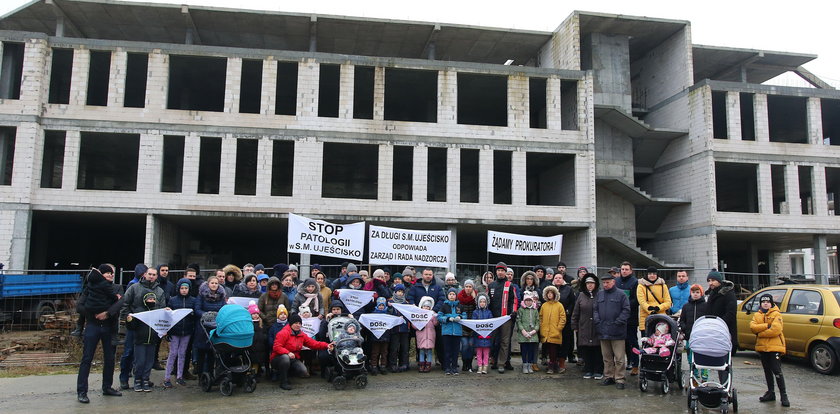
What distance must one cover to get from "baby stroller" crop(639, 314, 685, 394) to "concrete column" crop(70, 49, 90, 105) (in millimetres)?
21594

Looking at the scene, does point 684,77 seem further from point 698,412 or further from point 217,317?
point 217,317

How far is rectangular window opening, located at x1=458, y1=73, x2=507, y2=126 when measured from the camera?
83.1 feet

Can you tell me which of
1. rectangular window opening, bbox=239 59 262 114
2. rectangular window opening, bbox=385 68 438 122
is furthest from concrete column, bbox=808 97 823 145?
rectangular window opening, bbox=239 59 262 114

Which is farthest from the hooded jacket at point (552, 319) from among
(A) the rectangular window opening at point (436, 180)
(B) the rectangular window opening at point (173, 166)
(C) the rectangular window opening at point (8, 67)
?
(C) the rectangular window opening at point (8, 67)

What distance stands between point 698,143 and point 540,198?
7830mm

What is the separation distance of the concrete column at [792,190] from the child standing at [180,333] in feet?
91.4

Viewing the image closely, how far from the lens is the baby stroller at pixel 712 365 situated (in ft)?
23.9

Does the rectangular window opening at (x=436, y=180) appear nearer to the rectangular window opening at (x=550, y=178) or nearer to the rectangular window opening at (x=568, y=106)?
the rectangular window opening at (x=550, y=178)

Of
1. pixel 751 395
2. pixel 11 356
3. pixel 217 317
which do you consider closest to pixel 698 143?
pixel 751 395

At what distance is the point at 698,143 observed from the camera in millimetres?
27094

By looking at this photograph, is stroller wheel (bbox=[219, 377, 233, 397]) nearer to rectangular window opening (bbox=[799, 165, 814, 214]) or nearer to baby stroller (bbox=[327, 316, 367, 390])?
baby stroller (bbox=[327, 316, 367, 390])

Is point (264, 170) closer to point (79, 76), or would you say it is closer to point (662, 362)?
point (79, 76)

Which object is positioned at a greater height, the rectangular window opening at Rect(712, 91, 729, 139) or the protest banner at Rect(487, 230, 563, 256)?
the rectangular window opening at Rect(712, 91, 729, 139)

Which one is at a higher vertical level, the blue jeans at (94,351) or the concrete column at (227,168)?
the concrete column at (227,168)
